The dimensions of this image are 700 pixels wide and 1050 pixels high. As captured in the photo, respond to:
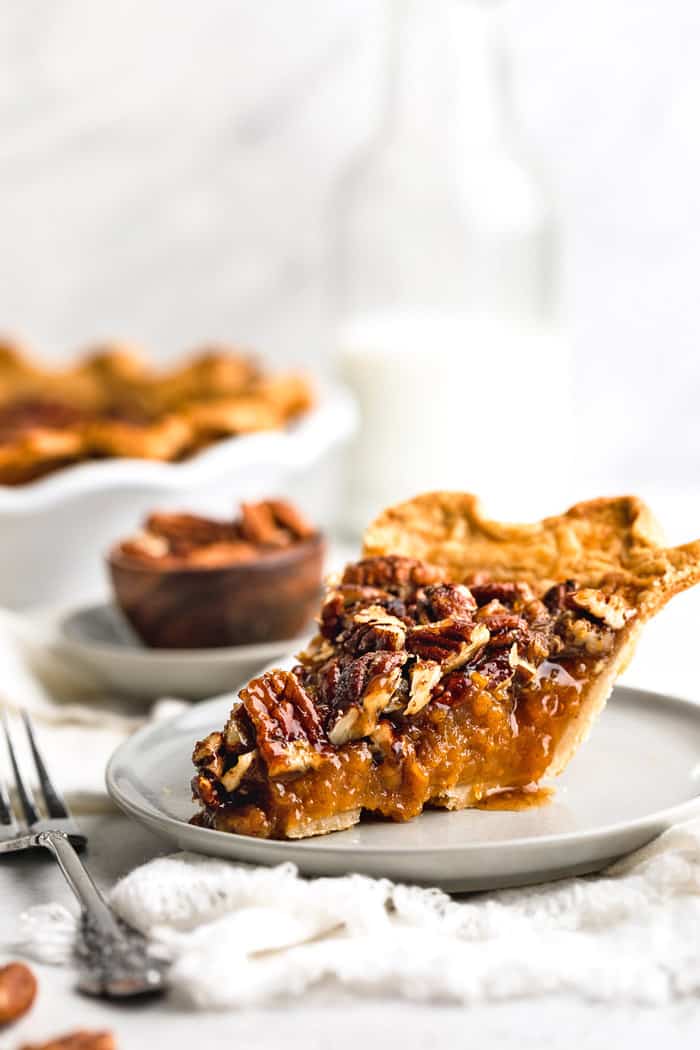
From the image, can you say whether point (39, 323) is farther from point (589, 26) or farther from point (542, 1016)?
point (542, 1016)

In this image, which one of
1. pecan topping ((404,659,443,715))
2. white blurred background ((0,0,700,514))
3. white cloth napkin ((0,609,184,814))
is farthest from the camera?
white blurred background ((0,0,700,514))

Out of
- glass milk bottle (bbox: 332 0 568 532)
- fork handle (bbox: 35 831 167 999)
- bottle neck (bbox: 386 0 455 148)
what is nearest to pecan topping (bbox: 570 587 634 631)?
fork handle (bbox: 35 831 167 999)

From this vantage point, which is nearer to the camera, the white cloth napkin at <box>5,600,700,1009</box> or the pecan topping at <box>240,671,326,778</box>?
the white cloth napkin at <box>5,600,700,1009</box>

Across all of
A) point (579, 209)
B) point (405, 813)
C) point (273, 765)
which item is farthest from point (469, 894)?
point (579, 209)

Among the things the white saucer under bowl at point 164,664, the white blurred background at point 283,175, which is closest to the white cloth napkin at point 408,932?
the white saucer under bowl at point 164,664

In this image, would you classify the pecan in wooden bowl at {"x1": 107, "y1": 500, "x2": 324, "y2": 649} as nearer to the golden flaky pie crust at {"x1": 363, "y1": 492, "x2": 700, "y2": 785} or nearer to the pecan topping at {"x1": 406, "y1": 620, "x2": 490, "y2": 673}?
the golden flaky pie crust at {"x1": 363, "y1": 492, "x2": 700, "y2": 785}

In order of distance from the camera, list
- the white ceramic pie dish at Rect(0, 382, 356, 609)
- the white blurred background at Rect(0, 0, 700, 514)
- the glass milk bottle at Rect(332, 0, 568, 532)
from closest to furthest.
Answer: the white ceramic pie dish at Rect(0, 382, 356, 609)
the glass milk bottle at Rect(332, 0, 568, 532)
the white blurred background at Rect(0, 0, 700, 514)

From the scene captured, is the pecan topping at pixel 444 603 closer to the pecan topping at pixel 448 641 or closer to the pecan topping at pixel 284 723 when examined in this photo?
the pecan topping at pixel 448 641
